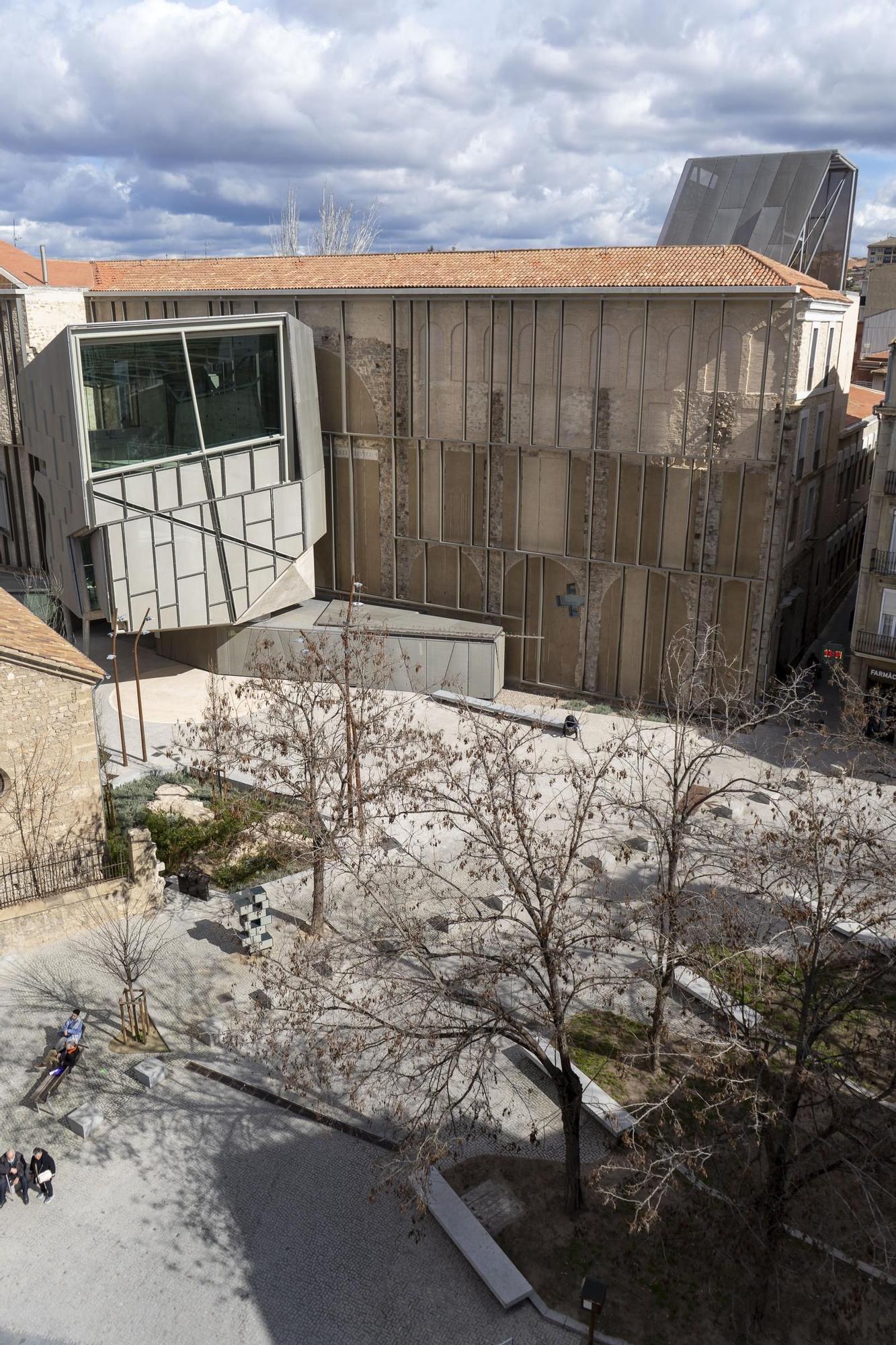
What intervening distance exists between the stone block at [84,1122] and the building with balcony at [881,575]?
24.0 metres

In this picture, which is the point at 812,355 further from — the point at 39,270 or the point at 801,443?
the point at 39,270

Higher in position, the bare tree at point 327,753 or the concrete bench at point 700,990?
the bare tree at point 327,753

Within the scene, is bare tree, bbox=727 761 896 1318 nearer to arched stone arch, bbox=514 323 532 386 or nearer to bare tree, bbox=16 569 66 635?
arched stone arch, bbox=514 323 532 386

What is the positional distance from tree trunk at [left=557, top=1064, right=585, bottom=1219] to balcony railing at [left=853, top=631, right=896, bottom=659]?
67.9 feet

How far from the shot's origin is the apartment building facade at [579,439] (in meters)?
30.9

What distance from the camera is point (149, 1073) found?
1812cm

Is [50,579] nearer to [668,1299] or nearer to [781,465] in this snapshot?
[781,465]

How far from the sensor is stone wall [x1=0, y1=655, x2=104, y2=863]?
21.9 metres

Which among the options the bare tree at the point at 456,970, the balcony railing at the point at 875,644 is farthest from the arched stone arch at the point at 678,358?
the bare tree at the point at 456,970

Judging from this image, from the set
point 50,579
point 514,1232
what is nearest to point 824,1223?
point 514,1232

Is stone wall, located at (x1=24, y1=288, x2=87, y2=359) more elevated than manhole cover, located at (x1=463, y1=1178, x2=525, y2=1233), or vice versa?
stone wall, located at (x1=24, y1=288, x2=87, y2=359)

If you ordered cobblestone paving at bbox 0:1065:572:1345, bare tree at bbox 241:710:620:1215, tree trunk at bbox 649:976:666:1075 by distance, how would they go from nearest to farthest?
cobblestone paving at bbox 0:1065:572:1345
bare tree at bbox 241:710:620:1215
tree trunk at bbox 649:976:666:1075

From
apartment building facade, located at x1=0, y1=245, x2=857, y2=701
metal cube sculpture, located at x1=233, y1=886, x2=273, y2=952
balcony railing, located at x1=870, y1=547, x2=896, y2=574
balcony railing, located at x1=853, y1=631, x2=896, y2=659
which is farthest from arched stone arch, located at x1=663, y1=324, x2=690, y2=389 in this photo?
metal cube sculpture, located at x1=233, y1=886, x2=273, y2=952

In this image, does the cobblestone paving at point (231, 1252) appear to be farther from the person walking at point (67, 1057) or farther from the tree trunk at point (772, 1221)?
the tree trunk at point (772, 1221)
